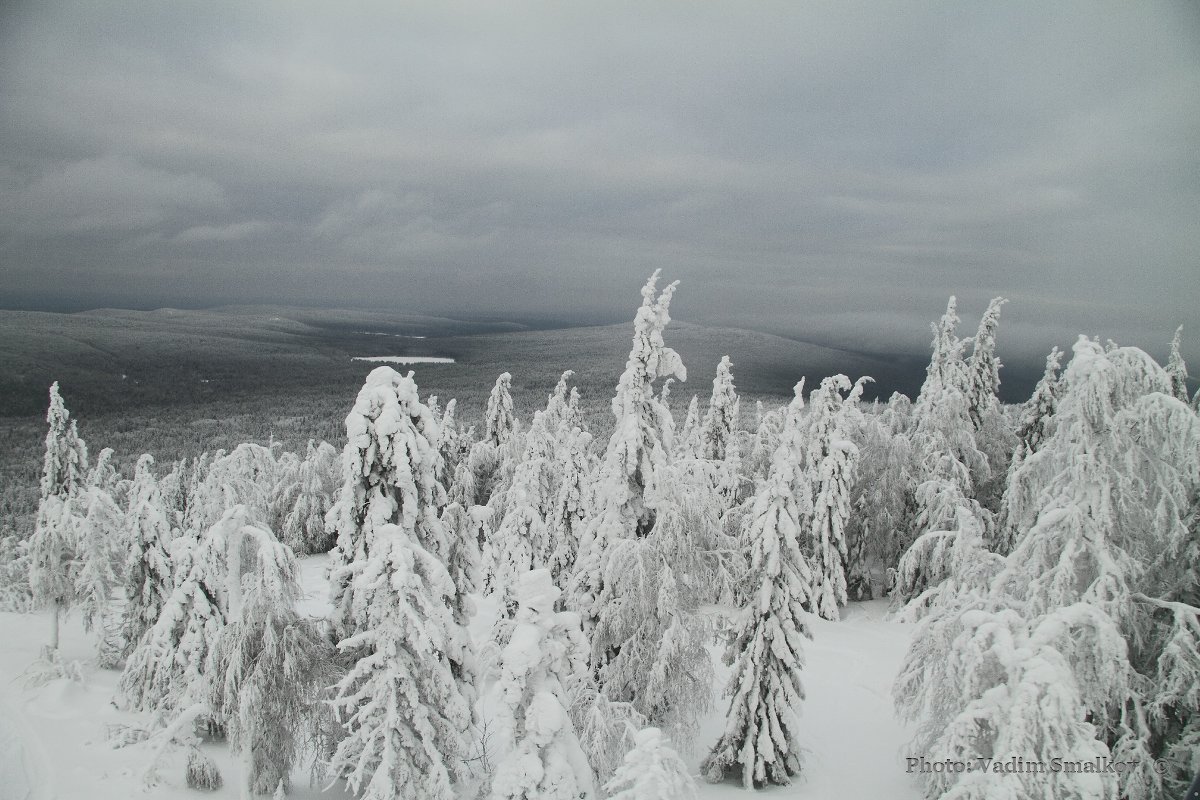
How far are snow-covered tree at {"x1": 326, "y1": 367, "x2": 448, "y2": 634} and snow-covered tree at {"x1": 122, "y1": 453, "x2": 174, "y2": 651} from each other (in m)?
13.2

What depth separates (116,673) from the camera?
88.0ft

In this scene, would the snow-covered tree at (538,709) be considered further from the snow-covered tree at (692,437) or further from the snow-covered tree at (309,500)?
the snow-covered tree at (309,500)

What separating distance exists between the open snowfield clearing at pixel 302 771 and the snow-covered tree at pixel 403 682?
9.99 feet

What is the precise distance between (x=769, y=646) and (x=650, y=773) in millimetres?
9892

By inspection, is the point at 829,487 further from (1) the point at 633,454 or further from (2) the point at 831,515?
(1) the point at 633,454

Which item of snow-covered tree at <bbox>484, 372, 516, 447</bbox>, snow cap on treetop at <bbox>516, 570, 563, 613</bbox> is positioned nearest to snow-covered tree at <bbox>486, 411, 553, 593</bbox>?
snow cap on treetop at <bbox>516, 570, 563, 613</bbox>

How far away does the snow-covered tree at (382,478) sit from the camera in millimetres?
12492

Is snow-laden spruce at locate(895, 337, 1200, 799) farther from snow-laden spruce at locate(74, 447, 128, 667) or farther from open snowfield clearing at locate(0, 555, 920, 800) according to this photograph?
snow-laden spruce at locate(74, 447, 128, 667)

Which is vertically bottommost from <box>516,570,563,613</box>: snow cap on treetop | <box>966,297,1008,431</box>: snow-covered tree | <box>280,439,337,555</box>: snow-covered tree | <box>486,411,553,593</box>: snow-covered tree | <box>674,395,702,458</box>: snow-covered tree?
<box>280,439,337,555</box>: snow-covered tree

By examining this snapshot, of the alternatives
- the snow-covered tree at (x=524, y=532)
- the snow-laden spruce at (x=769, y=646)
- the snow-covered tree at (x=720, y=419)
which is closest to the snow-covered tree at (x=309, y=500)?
the snow-covered tree at (x=524, y=532)

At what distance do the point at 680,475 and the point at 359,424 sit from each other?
777 cm

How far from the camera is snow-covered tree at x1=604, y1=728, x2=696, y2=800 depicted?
7.50m

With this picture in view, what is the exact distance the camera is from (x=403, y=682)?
12023mm

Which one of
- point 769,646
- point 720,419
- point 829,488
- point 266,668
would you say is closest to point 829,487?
point 829,488
